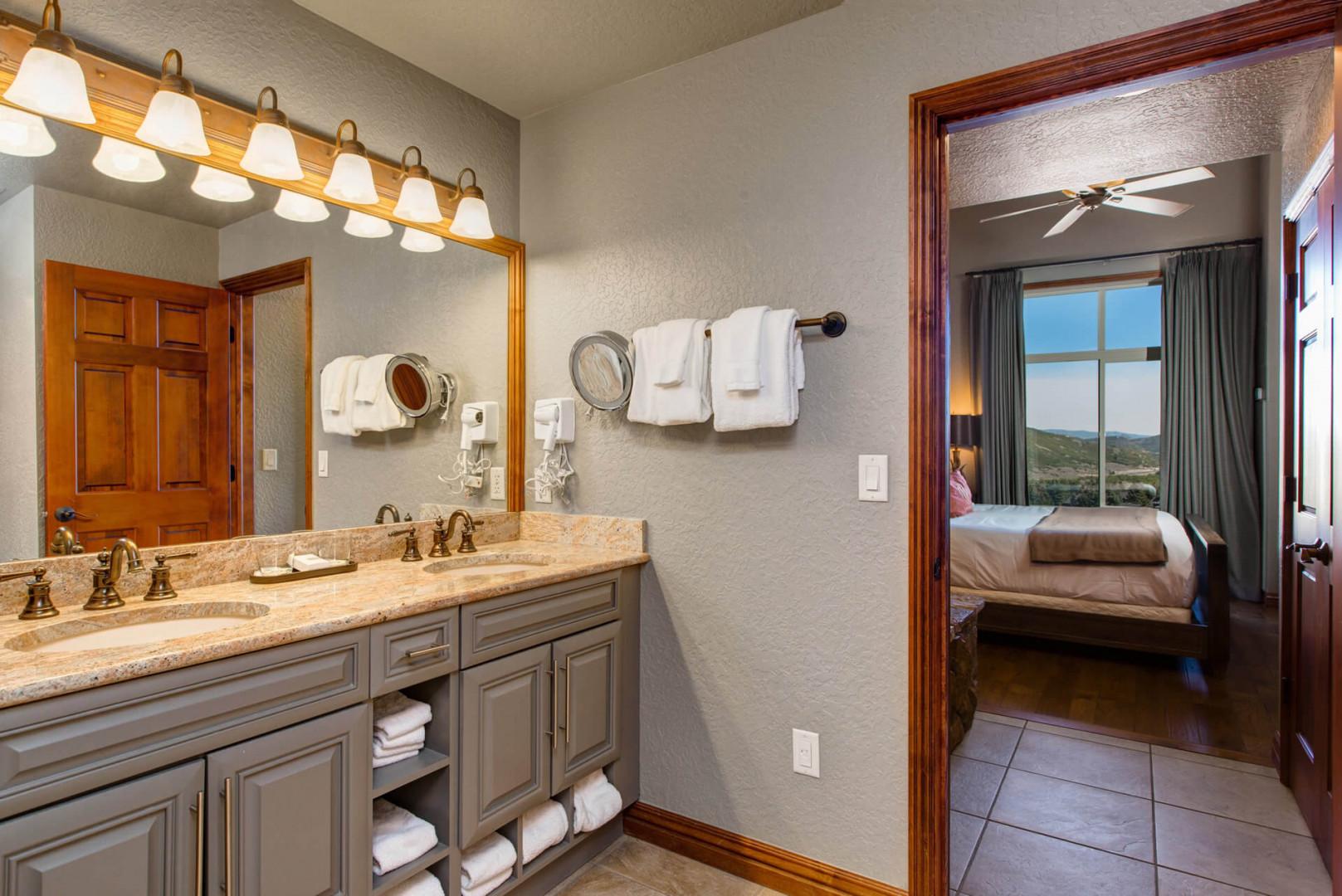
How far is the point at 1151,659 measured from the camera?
3.97 meters

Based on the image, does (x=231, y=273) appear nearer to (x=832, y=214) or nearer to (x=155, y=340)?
(x=155, y=340)

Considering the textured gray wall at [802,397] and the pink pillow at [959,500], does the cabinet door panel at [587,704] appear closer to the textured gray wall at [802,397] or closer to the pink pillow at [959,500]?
the textured gray wall at [802,397]

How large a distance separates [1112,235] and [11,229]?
696cm

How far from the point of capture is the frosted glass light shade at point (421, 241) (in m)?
2.33

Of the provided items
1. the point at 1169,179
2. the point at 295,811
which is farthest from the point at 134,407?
the point at 1169,179

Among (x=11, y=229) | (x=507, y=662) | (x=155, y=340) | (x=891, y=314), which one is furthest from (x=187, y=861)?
(x=891, y=314)

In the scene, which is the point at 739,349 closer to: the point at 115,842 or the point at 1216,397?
the point at 115,842

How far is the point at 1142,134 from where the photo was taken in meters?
2.37

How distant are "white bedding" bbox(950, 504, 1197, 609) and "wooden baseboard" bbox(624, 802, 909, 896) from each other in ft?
6.12

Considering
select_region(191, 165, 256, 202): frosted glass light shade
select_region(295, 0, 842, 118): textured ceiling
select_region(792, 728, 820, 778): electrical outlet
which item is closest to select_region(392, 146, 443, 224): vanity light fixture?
select_region(295, 0, 842, 118): textured ceiling

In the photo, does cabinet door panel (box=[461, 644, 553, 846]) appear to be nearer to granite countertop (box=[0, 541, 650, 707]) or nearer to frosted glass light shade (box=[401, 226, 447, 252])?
granite countertop (box=[0, 541, 650, 707])

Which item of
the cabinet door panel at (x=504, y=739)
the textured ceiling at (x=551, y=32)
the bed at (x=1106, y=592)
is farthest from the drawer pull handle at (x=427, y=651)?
the bed at (x=1106, y=592)

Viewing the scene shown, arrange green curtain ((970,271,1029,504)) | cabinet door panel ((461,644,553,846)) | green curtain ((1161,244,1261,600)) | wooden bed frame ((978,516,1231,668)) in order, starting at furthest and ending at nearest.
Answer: green curtain ((970,271,1029,504)), green curtain ((1161,244,1261,600)), wooden bed frame ((978,516,1231,668)), cabinet door panel ((461,644,553,846))

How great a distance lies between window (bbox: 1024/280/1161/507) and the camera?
20.0 feet
